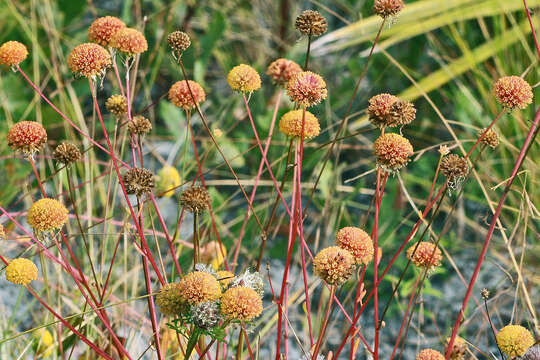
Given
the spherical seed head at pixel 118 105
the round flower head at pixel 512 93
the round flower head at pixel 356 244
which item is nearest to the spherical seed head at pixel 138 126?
the spherical seed head at pixel 118 105

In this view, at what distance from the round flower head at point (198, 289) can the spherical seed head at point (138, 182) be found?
0.42 feet

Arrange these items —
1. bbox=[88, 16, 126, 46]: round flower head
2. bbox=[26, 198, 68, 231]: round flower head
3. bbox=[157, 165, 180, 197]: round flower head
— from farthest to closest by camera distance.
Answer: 1. bbox=[157, 165, 180, 197]: round flower head
2. bbox=[88, 16, 126, 46]: round flower head
3. bbox=[26, 198, 68, 231]: round flower head

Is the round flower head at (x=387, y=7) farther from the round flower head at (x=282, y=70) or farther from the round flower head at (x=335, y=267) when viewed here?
the round flower head at (x=335, y=267)

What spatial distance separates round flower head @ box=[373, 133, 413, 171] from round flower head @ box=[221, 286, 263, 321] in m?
0.18

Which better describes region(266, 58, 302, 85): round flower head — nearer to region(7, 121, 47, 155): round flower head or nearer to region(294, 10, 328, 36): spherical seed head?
region(294, 10, 328, 36): spherical seed head

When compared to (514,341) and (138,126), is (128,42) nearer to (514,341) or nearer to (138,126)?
(138,126)

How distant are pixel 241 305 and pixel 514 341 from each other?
262mm

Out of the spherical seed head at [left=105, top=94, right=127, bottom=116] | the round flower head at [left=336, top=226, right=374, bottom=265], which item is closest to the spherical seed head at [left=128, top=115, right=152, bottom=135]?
the spherical seed head at [left=105, top=94, right=127, bottom=116]

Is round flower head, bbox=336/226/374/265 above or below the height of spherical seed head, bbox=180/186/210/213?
below

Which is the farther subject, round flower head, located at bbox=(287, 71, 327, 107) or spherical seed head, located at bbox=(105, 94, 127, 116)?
spherical seed head, located at bbox=(105, 94, 127, 116)

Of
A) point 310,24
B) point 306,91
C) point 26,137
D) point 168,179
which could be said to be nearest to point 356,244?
point 306,91

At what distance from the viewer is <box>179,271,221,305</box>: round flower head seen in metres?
0.53

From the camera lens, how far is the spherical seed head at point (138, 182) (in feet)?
2.05

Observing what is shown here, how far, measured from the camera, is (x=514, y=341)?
1.91 ft
